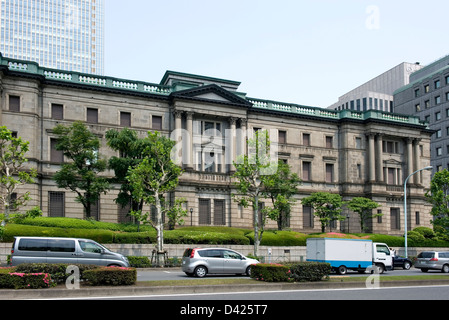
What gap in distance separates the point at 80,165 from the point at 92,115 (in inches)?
347

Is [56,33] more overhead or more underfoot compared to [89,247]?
→ more overhead

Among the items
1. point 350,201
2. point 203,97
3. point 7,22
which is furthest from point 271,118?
point 7,22

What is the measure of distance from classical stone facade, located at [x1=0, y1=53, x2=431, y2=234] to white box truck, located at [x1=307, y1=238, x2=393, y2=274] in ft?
69.6

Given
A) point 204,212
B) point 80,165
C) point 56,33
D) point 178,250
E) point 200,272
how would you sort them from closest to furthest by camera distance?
point 200,272 < point 178,250 < point 80,165 < point 204,212 < point 56,33

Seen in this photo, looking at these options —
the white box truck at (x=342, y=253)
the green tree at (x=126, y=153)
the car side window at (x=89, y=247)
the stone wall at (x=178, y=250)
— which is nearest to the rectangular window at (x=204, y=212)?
the green tree at (x=126, y=153)

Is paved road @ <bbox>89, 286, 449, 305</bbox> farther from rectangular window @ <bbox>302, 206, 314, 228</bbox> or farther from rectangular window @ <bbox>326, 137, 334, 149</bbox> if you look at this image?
rectangular window @ <bbox>326, 137, 334, 149</bbox>

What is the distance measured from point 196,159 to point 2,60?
851 inches

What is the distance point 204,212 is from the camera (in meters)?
52.2

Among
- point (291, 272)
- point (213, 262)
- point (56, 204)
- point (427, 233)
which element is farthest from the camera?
point (427, 233)

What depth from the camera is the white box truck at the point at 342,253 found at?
31.0 m

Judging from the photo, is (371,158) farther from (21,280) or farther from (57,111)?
(21,280)

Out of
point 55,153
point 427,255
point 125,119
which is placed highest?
point 125,119

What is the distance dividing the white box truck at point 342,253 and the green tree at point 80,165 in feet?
67.2

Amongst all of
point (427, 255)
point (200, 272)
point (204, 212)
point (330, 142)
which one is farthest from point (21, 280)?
point (330, 142)
